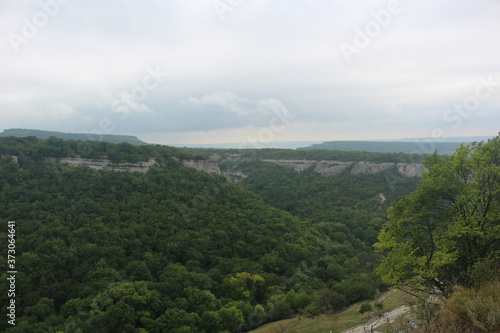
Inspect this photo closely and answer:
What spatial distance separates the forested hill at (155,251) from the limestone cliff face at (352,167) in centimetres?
3443

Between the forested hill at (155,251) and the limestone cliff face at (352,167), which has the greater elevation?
the limestone cliff face at (352,167)

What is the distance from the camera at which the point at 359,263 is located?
126 feet

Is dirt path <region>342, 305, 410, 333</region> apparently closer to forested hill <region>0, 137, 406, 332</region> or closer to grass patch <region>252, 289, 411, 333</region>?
grass patch <region>252, 289, 411, 333</region>

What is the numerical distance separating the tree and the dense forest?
0.56 metres

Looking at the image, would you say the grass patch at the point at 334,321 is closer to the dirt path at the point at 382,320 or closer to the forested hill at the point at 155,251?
the dirt path at the point at 382,320

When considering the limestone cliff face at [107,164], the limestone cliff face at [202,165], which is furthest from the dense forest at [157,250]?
the limestone cliff face at [202,165]

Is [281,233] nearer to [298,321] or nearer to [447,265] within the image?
[298,321]

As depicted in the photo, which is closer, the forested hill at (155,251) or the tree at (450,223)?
the tree at (450,223)

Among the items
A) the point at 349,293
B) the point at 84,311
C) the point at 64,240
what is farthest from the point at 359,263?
the point at 64,240

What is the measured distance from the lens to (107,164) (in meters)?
43.8

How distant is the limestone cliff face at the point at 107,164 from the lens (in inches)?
1640

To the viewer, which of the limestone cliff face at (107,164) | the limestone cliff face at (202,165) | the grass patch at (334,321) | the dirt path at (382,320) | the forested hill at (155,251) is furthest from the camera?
the limestone cliff face at (202,165)

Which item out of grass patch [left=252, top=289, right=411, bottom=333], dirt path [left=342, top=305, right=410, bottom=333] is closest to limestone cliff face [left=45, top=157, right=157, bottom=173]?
grass patch [left=252, top=289, right=411, bottom=333]

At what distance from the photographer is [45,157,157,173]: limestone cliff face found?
41.7 meters
